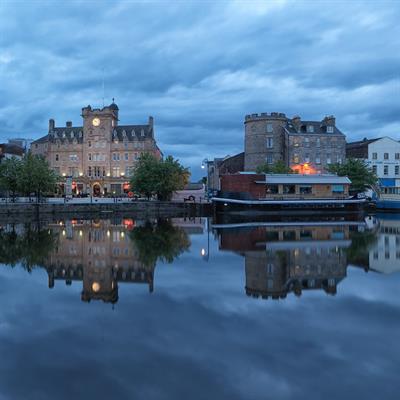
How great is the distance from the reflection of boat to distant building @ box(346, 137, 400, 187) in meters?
50.3

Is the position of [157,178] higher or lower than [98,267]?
higher

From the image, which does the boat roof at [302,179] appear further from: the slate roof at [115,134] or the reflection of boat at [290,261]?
the slate roof at [115,134]

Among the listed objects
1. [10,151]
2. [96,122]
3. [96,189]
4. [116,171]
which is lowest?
[96,189]

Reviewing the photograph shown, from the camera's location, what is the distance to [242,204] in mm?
50125

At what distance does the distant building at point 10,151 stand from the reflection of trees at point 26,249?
2268 inches

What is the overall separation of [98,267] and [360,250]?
12.2 metres

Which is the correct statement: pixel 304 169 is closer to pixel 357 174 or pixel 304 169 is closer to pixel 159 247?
pixel 357 174

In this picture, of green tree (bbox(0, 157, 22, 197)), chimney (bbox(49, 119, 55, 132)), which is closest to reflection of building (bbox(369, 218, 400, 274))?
green tree (bbox(0, 157, 22, 197))

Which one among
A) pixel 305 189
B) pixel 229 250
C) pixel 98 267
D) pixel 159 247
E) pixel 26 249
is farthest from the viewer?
pixel 305 189

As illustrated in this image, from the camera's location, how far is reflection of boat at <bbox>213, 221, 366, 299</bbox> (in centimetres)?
1234

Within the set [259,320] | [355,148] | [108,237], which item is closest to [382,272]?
[259,320]

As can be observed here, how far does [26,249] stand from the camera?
68.4ft

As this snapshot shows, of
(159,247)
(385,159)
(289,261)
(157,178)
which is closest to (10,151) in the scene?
(157,178)

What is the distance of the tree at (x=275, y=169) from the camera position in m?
62.1
